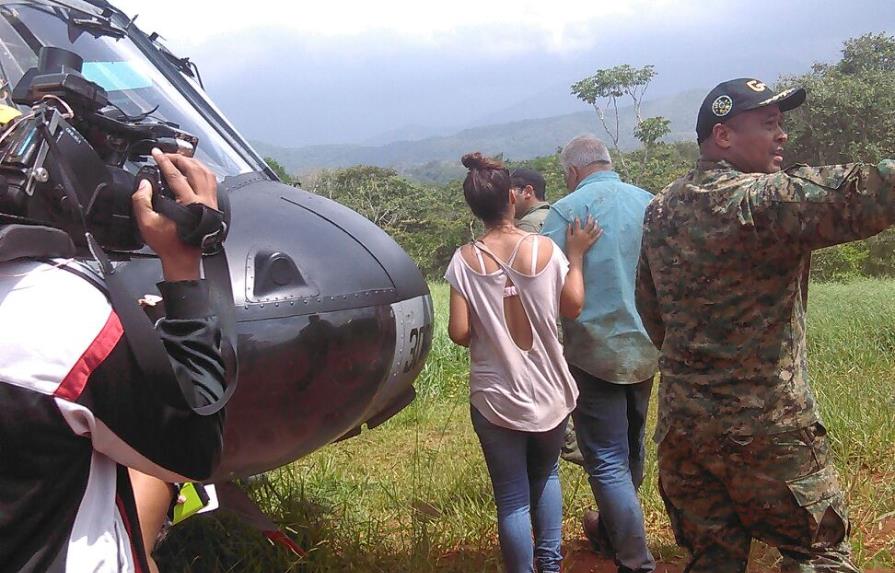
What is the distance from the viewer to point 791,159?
2492 centimetres

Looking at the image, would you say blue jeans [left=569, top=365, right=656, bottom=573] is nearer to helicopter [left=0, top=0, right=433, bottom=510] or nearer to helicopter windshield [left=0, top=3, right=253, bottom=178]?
helicopter [left=0, top=0, right=433, bottom=510]

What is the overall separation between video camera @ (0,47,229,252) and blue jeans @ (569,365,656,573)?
7.04ft

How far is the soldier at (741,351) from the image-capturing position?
2.28m

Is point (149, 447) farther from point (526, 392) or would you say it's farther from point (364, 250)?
point (526, 392)

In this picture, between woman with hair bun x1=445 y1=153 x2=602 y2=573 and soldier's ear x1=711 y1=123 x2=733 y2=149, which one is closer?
soldier's ear x1=711 y1=123 x2=733 y2=149

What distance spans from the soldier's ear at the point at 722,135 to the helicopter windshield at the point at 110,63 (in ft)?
5.60

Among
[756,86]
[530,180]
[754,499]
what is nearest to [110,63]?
[530,180]

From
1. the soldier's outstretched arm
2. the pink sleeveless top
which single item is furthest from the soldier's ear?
the pink sleeveless top

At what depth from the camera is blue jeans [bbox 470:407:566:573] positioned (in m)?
2.94

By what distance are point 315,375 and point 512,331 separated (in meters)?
0.84

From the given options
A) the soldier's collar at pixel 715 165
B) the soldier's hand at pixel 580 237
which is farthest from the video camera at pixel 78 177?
the soldier's hand at pixel 580 237

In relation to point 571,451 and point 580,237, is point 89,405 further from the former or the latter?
point 571,451

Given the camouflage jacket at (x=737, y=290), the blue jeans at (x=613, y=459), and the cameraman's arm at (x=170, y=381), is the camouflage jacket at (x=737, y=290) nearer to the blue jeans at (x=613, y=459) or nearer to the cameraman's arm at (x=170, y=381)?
the blue jeans at (x=613, y=459)

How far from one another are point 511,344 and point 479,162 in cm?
67
